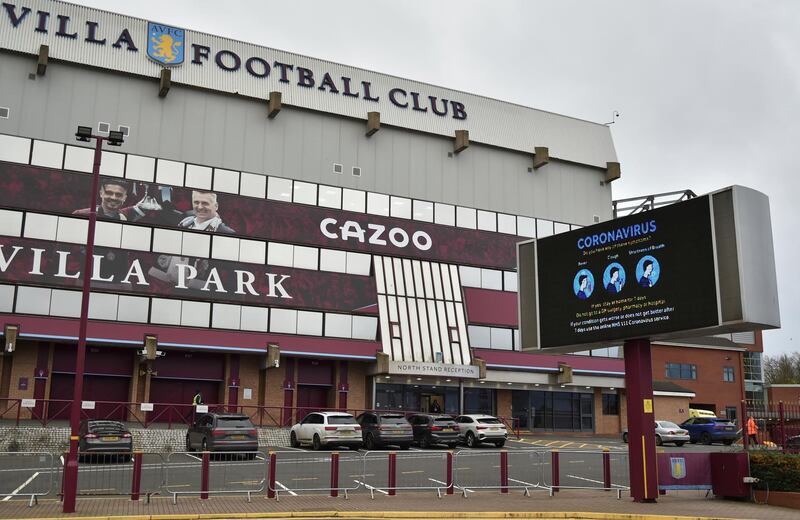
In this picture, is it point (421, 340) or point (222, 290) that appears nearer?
point (222, 290)

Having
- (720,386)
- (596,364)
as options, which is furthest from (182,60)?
(720,386)

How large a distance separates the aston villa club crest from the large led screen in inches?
139

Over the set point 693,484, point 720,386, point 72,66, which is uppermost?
point 72,66

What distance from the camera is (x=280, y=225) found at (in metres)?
42.2

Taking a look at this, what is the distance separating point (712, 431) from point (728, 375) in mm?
25084

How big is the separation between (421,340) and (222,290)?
10881 millimetres

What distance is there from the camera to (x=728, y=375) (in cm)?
6488

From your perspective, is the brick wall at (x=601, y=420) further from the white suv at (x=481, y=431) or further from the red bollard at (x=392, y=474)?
the red bollard at (x=392, y=474)

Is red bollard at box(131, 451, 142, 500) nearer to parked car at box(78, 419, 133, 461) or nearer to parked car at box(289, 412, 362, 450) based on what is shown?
parked car at box(78, 419, 133, 461)

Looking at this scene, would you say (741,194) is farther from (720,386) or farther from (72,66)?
(720,386)

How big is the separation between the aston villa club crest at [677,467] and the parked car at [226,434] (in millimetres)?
14099

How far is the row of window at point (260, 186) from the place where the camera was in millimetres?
38312

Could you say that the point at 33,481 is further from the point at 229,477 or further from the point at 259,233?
the point at 259,233

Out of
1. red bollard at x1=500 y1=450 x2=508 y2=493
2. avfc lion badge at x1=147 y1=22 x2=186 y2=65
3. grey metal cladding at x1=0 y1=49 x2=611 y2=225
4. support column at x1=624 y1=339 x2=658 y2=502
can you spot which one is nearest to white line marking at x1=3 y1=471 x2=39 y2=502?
red bollard at x1=500 y1=450 x2=508 y2=493
